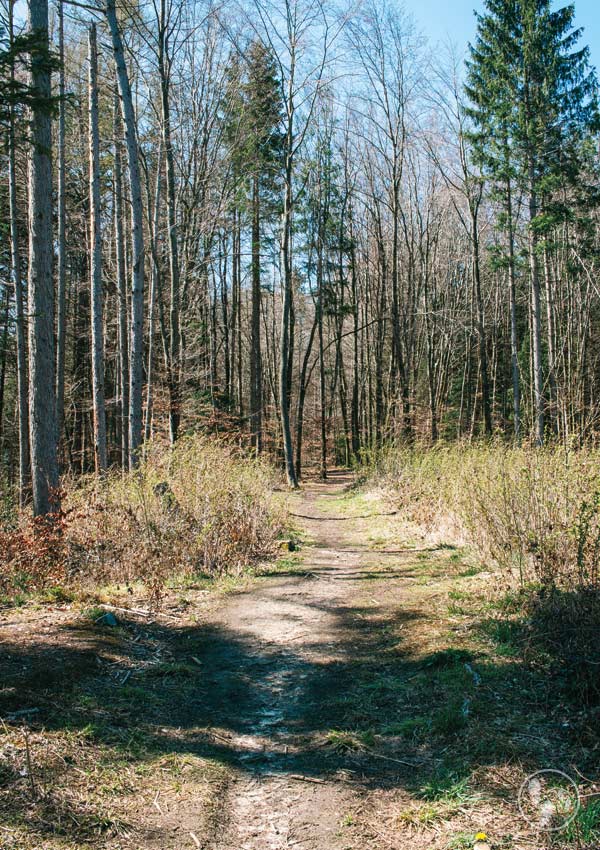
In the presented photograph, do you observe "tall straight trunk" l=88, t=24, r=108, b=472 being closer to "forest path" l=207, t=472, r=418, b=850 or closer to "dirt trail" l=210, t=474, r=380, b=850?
"forest path" l=207, t=472, r=418, b=850

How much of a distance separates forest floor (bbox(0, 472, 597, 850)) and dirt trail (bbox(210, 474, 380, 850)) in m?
0.01

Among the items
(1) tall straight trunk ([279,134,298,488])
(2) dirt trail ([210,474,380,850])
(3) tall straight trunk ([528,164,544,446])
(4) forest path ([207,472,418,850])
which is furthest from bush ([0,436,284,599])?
(3) tall straight trunk ([528,164,544,446])

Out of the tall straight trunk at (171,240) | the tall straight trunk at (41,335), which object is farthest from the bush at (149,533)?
the tall straight trunk at (171,240)

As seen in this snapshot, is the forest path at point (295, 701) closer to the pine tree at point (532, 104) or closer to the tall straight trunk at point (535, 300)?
the tall straight trunk at point (535, 300)

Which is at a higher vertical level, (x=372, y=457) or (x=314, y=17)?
(x=314, y=17)

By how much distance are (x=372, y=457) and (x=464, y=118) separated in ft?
41.8

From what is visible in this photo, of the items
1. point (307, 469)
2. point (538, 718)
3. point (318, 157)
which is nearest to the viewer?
point (538, 718)

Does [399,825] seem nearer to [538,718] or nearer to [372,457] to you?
[538,718]

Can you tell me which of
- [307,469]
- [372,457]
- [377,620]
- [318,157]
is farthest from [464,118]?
[377,620]

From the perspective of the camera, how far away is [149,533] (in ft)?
23.5

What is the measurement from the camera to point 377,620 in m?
5.73

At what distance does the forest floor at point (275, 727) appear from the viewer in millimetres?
2793

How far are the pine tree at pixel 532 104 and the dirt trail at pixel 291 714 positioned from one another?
45.4ft

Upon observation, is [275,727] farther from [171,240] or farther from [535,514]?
[171,240]
